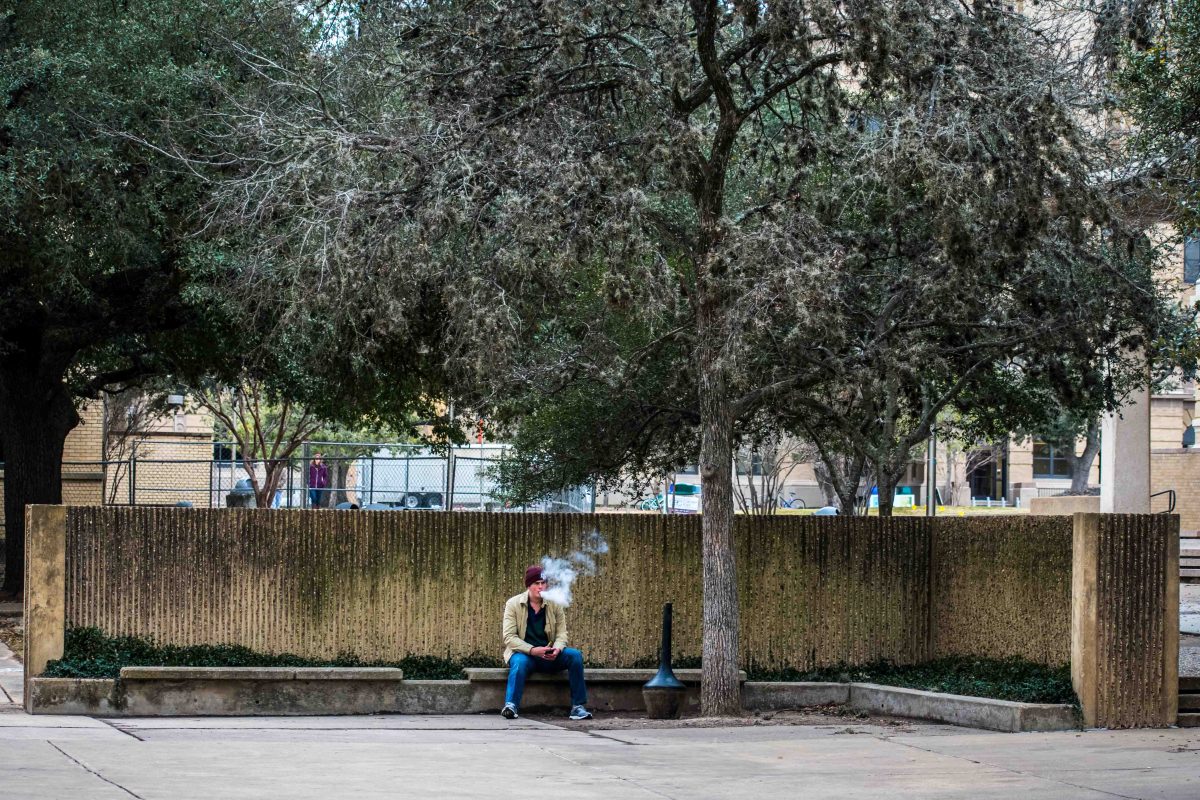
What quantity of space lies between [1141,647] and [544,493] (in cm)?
763

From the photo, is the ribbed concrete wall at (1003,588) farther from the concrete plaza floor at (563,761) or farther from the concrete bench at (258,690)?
the concrete bench at (258,690)

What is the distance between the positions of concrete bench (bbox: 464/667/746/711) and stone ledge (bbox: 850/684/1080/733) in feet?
4.11

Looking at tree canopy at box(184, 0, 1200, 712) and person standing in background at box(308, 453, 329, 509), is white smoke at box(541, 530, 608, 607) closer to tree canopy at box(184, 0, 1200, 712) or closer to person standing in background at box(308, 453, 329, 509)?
tree canopy at box(184, 0, 1200, 712)

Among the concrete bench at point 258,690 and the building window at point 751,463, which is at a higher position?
the building window at point 751,463

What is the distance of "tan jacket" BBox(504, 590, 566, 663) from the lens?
41.5 ft

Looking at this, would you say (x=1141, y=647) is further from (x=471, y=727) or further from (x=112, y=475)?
(x=112, y=475)

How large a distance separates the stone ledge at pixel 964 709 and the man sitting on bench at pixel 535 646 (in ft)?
8.82

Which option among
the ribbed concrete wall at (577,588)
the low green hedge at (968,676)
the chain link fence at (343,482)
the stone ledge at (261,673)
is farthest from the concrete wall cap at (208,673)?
the chain link fence at (343,482)

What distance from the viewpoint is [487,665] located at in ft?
44.3

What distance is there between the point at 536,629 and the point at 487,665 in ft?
3.07

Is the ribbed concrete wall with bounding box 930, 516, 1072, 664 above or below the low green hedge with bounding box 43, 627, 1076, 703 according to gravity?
above

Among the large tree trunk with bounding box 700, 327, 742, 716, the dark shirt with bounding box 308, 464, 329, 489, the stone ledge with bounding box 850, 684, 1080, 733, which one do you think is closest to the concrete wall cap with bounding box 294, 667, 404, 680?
the large tree trunk with bounding box 700, 327, 742, 716

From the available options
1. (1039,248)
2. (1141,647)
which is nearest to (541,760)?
(1141,647)

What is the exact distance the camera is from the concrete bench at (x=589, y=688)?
13.0m
